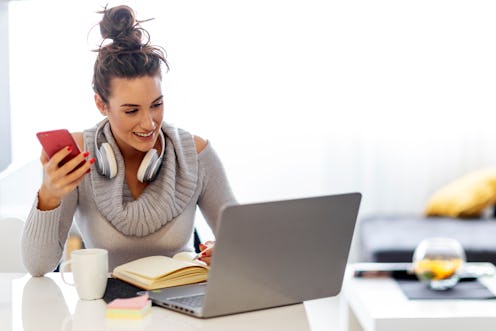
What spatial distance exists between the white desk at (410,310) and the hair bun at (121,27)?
2.91 feet

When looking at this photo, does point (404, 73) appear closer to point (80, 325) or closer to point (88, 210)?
point (88, 210)

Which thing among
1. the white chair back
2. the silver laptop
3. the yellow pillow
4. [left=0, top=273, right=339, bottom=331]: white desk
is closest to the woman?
the white chair back

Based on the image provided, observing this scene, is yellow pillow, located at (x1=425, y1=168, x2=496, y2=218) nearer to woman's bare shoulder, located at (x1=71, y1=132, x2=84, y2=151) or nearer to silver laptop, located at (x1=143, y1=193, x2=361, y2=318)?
woman's bare shoulder, located at (x1=71, y1=132, x2=84, y2=151)

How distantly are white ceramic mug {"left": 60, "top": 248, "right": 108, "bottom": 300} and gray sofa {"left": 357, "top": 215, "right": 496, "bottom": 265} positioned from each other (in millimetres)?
2006

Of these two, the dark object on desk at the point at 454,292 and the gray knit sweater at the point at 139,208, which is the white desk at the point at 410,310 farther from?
the gray knit sweater at the point at 139,208

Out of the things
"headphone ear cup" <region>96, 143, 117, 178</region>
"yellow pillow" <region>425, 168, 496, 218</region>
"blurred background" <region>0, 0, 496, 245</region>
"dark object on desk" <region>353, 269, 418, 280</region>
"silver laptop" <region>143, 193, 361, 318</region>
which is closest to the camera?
"silver laptop" <region>143, 193, 361, 318</region>

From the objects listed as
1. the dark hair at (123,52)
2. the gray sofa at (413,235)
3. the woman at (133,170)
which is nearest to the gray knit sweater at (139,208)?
the woman at (133,170)

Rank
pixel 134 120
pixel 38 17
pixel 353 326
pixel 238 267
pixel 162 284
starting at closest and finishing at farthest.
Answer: pixel 238 267 → pixel 162 284 → pixel 134 120 → pixel 353 326 → pixel 38 17

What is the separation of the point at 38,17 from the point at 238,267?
2897 millimetres

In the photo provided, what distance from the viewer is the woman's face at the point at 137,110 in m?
2.18

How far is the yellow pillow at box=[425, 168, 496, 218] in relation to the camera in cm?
411

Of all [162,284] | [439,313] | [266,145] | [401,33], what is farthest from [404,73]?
[162,284]

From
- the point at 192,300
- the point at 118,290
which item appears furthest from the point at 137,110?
the point at 192,300

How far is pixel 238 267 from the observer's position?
1579mm
